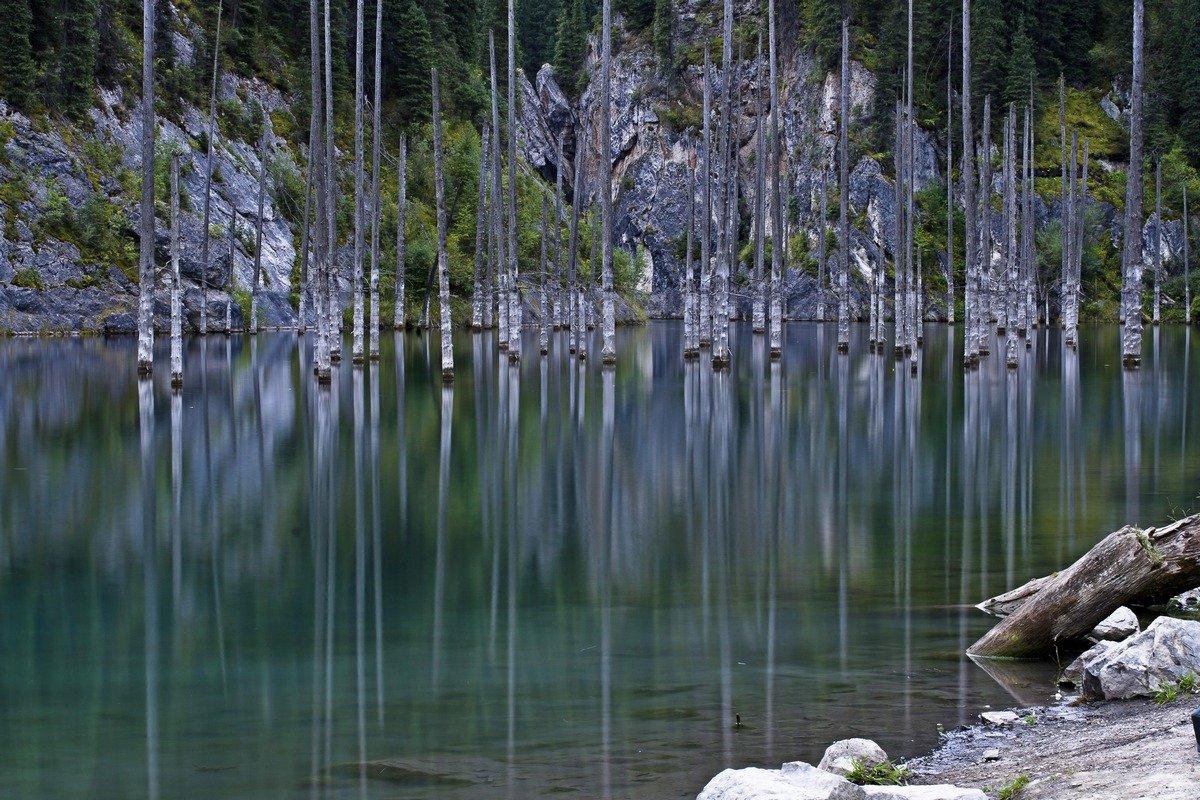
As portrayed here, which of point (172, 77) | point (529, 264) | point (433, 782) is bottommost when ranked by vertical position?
point (433, 782)

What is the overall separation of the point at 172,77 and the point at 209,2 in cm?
1268

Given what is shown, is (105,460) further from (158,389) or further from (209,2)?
(209,2)

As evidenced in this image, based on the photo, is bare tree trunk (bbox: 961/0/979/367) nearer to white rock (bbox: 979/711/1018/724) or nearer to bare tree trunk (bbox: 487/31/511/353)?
bare tree trunk (bbox: 487/31/511/353)

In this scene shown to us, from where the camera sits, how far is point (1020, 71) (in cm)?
9119

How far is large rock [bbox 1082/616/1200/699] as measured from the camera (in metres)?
8.45

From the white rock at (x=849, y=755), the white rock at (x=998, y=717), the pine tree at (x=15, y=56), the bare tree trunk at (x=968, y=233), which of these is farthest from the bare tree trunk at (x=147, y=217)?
the pine tree at (x=15, y=56)

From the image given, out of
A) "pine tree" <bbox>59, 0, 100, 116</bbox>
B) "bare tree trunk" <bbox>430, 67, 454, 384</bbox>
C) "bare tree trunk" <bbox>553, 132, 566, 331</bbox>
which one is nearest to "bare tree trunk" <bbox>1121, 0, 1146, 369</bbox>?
"bare tree trunk" <bbox>430, 67, 454, 384</bbox>

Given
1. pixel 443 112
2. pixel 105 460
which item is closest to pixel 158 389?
pixel 105 460

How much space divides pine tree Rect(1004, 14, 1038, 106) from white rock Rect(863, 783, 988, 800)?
3600 inches

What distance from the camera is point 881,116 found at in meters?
98.4

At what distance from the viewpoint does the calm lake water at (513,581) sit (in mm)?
7918

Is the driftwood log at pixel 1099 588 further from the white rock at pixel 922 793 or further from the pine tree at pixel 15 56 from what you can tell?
the pine tree at pixel 15 56

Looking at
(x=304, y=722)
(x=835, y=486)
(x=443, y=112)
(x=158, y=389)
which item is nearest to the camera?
(x=304, y=722)

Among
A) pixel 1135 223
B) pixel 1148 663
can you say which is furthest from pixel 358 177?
pixel 1148 663
